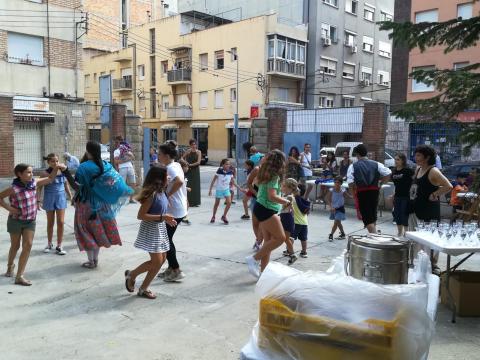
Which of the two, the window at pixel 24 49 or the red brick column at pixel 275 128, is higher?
the window at pixel 24 49

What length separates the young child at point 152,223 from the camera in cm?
488

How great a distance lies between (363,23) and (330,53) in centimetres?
629

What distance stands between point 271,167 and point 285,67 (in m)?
32.1

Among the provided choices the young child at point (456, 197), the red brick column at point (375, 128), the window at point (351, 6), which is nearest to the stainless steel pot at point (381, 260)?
the young child at point (456, 197)

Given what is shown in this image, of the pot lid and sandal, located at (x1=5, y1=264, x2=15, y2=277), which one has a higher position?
the pot lid

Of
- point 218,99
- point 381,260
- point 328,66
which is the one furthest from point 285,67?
point 381,260

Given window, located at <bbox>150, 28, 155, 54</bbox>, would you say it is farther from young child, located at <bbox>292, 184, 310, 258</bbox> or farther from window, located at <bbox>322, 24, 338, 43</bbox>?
young child, located at <bbox>292, 184, 310, 258</bbox>

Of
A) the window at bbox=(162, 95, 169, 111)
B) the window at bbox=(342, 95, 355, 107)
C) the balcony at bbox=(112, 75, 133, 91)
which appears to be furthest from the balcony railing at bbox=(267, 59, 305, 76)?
the balcony at bbox=(112, 75, 133, 91)

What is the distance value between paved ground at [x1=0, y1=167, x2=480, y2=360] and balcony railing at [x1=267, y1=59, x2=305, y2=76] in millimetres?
29851

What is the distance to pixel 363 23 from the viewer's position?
141 ft

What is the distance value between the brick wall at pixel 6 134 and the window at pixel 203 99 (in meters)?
26.9

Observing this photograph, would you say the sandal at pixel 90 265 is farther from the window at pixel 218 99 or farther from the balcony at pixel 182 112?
the balcony at pixel 182 112

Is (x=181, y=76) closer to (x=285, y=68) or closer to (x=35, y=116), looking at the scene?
(x=285, y=68)

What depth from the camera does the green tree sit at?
4.42 meters
